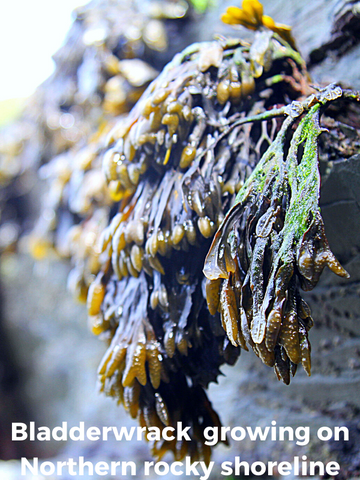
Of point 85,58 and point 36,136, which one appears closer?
point 85,58

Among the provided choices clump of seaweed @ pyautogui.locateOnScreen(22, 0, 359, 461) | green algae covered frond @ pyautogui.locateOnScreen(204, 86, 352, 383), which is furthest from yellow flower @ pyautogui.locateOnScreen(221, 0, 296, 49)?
green algae covered frond @ pyautogui.locateOnScreen(204, 86, 352, 383)

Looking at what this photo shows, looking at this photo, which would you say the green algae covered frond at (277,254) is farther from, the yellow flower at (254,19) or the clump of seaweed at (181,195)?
the yellow flower at (254,19)

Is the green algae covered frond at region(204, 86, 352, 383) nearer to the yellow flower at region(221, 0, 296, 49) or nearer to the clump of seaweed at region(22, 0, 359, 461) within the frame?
the clump of seaweed at region(22, 0, 359, 461)

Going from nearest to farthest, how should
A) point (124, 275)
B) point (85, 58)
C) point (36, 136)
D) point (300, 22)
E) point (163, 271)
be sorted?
point (163, 271) < point (124, 275) < point (300, 22) < point (85, 58) < point (36, 136)

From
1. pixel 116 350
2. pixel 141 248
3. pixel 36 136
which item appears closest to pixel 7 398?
pixel 36 136

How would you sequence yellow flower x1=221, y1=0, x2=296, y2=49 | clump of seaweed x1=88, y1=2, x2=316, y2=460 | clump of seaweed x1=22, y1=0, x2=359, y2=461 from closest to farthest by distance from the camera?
clump of seaweed x1=22, y1=0, x2=359, y2=461 < clump of seaweed x1=88, y1=2, x2=316, y2=460 < yellow flower x1=221, y1=0, x2=296, y2=49

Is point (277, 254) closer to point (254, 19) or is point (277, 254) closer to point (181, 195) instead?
point (181, 195)

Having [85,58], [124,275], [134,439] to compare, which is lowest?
[134,439]

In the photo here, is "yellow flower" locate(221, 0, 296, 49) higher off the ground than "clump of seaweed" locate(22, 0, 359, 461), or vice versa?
"yellow flower" locate(221, 0, 296, 49)

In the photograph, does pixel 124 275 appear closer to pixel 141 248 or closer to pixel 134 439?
pixel 141 248
